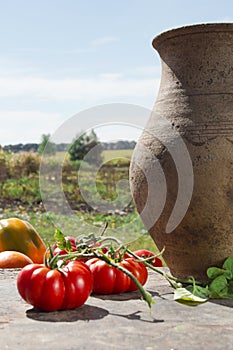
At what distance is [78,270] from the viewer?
2.29 metres

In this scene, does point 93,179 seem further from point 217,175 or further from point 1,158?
point 217,175

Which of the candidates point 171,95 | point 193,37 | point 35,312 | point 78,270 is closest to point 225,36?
point 193,37

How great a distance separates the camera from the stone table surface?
1864 millimetres

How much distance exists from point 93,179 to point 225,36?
584 centimetres

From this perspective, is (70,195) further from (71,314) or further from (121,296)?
(71,314)

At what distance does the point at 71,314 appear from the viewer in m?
2.23

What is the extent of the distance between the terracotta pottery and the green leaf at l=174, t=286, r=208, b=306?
31 cm

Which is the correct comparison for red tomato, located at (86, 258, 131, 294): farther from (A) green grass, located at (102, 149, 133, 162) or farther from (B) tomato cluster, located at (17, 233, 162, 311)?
(A) green grass, located at (102, 149, 133, 162)

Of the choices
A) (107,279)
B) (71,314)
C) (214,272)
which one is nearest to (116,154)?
Answer: (214,272)

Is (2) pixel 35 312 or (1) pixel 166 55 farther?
(1) pixel 166 55

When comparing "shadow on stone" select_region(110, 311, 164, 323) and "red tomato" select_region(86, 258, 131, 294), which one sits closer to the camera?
"shadow on stone" select_region(110, 311, 164, 323)

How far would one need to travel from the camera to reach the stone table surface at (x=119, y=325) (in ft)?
6.12

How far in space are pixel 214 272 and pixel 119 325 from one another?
2.46 feet

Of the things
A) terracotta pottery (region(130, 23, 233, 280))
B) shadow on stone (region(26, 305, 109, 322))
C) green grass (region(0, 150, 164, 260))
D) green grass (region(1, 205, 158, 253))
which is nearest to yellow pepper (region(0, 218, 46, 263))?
→ terracotta pottery (region(130, 23, 233, 280))
